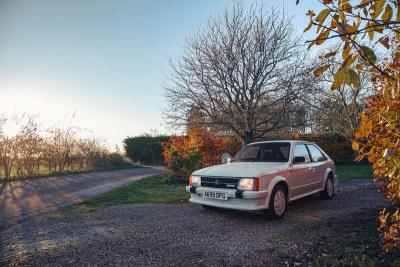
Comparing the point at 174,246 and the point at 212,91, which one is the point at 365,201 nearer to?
the point at 174,246

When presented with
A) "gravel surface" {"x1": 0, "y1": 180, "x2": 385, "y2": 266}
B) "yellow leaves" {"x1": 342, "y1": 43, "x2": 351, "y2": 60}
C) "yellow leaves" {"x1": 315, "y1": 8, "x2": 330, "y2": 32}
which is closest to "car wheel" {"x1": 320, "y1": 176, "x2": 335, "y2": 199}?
"gravel surface" {"x1": 0, "y1": 180, "x2": 385, "y2": 266}

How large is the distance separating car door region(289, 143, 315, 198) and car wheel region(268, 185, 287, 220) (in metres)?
0.33

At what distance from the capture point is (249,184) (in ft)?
16.9

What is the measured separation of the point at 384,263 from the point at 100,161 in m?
17.1

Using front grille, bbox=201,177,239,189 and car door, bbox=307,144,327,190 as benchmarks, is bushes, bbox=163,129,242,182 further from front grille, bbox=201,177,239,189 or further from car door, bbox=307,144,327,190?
front grille, bbox=201,177,239,189

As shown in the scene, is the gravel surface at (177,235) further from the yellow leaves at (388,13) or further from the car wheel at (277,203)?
the yellow leaves at (388,13)

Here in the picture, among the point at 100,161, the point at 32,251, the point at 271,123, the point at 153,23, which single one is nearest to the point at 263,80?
the point at 271,123

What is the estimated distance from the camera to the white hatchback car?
5.19 m

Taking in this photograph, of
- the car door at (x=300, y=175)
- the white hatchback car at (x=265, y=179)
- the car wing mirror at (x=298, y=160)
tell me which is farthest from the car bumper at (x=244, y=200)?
the car wing mirror at (x=298, y=160)

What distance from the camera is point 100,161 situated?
18.0 metres

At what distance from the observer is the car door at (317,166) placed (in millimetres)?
6890

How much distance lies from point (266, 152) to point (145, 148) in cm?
1834

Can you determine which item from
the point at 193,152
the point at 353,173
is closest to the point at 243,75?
the point at 193,152

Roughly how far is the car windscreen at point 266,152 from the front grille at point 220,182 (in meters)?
1.39
